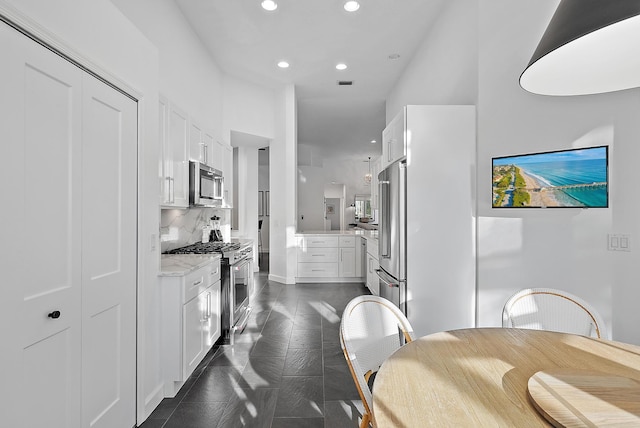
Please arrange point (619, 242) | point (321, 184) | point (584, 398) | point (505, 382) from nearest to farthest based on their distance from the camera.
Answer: point (584, 398) → point (505, 382) → point (619, 242) → point (321, 184)

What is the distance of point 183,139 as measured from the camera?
306 centimetres

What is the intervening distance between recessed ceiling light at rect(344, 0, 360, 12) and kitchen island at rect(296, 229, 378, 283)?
361 centimetres

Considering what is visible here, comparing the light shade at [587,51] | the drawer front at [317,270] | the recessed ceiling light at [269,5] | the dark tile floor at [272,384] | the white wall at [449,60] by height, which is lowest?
the dark tile floor at [272,384]

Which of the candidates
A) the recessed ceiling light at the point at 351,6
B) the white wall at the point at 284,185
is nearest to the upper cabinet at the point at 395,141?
the recessed ceiling light at the point at 351,6

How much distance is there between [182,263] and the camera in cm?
271

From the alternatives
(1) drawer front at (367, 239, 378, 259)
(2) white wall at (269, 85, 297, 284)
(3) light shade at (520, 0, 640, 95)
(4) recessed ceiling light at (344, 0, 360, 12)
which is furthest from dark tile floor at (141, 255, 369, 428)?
(4) recessed ceiling light at (344, 0, 360, 12)

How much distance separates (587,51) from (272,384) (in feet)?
8.75

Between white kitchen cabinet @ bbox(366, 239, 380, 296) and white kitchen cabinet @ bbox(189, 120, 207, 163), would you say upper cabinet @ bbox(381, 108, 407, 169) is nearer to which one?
white kitchen cabinet @ bbox(366, 239, 380, 296)

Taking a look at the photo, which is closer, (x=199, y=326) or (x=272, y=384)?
(x=272, y=384)

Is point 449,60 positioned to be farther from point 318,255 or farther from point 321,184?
point 321,184

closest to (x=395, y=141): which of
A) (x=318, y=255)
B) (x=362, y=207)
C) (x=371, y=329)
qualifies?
(x=371, y=329)

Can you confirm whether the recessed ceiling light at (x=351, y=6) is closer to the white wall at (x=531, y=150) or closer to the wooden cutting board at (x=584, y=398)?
the white wall at (x=531, y=150)

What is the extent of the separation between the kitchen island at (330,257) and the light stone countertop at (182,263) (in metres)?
3.05

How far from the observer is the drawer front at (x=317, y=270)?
610 cm
